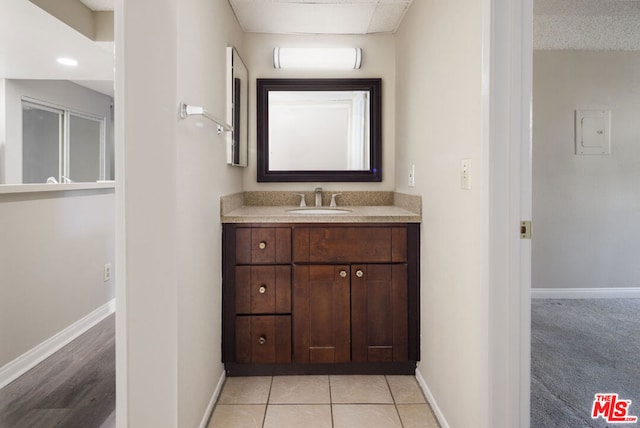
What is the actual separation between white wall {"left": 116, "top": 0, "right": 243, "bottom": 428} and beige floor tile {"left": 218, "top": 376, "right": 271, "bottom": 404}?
121mm

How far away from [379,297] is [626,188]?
9.55 ft

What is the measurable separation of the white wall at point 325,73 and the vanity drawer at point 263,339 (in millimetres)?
955

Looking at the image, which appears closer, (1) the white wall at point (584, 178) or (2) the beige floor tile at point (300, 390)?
(2) the beige floor tile at point (300, 390)

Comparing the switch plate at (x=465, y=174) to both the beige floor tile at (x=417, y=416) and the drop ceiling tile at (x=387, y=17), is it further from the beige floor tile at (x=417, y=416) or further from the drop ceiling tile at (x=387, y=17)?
the drop ceiling tile at (x=387, y=17)

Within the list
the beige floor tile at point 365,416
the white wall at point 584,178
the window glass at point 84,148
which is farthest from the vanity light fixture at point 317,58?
the beige floor tile at point 365,416

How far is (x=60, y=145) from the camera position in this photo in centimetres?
282

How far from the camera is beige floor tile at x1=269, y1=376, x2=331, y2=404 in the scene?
6.26ft

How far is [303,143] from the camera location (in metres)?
2.64

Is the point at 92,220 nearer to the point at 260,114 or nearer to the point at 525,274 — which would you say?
the point at 260,114

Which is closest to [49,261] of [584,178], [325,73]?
[325,73]

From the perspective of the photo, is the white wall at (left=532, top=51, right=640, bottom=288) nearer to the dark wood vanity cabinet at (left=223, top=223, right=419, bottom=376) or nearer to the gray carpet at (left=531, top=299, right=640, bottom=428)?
the gray carpet at (left=531, top=299, right=640, bottom=428)

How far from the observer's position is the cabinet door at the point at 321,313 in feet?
6.83

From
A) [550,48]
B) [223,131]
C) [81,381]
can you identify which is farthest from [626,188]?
[81,381]

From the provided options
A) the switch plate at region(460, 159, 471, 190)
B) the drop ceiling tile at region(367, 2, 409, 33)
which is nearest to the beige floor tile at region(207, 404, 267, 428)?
the switch plate at region(460, 159, 471, 190)
